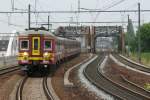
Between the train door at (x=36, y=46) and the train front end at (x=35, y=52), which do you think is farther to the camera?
the train door at (x=36, y=46)

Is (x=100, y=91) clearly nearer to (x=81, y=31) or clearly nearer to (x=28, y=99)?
(x=28, y=99)

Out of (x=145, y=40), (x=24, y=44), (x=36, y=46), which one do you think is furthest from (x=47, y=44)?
(x=145, y=40)

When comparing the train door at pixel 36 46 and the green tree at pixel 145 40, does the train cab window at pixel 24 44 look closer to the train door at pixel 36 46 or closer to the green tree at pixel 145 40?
the train door at pixel 36 46

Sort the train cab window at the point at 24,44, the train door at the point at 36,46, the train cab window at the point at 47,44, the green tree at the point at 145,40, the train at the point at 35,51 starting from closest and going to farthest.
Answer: the train at the point at 35,51 < the train door at the point at 36,46 < the train cab window at the point at 24,44 < the train cab window at the point at 47,44 < the green tree at the point at 145,40

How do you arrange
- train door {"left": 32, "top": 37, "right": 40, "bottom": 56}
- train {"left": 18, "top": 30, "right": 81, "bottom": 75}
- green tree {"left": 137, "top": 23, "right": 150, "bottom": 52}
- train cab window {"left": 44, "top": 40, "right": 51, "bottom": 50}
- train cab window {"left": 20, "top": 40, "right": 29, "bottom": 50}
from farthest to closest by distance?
1. green tree {"left": 137, "top": 23, "right": 150, "bottom": 52}
2. train cab window {"left": 44, "top": 40, "right": 51, "bottom": 50}
3. train cab window {"left": 20, "top": 40, "right": 29, "bottom": 50}
4. train door {"left": 32, "top": 37, "right": 40, "bottom": 56}
5. train {"left": 18, "top": 30, "right": 81, "bottom": 75}

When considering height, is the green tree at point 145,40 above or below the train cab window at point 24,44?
above

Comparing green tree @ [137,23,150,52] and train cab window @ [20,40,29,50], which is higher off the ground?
green tree @ [137,23,150,52]

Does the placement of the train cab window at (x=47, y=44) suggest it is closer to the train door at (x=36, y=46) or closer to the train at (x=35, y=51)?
the train at (x=35, y=51)

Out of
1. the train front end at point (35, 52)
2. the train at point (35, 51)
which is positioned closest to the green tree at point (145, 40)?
the train at point (35, 51)

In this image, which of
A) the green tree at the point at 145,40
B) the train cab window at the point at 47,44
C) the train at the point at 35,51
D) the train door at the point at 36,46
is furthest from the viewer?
the green tree at the point at 145,40

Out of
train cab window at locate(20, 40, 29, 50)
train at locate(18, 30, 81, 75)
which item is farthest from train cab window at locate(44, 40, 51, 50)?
train cab window at locate(20, 40, 29, 50)

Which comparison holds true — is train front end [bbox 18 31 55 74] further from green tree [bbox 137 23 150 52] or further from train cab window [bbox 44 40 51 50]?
green tree [bbox 137 23 150 52]

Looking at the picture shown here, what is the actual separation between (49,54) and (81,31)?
251 feet

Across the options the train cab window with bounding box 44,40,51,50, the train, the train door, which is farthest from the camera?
the train cab window with bounding box 44,40,51,50
